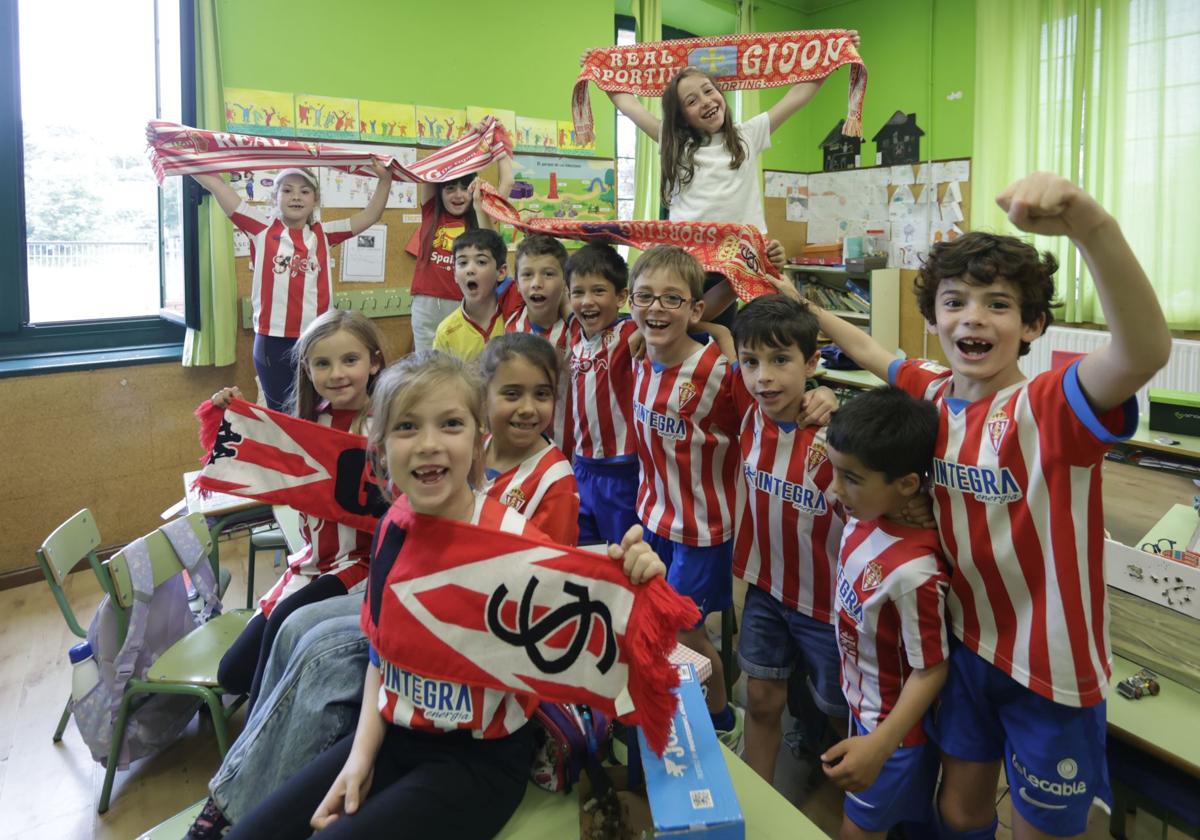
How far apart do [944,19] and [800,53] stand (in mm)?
3848

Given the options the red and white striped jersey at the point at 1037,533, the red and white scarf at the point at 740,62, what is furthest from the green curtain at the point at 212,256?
the red and white striped jersey at the point at 1037,533

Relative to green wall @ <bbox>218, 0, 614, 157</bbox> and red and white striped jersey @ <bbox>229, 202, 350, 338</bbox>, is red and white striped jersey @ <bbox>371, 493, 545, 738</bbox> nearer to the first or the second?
red and white striped jersey @ <bbox>229, 202, 350, 338</bbox>

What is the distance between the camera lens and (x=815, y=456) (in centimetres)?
167

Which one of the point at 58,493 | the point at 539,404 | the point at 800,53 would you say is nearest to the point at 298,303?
the point at 58,493

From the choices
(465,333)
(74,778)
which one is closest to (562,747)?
(465,333)

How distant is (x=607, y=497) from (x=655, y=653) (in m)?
1.17

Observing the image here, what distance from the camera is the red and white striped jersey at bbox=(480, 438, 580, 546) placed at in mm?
1526

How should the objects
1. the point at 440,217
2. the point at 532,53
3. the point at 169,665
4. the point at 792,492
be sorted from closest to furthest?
the point at 792,492 → the point at 169,665 → the point at 440,217 → the point at 532,53

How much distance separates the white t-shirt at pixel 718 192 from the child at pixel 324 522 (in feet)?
3.66

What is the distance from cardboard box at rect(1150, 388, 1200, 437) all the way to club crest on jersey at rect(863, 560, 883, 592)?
2353 mm

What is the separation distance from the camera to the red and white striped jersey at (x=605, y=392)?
88.4 inches

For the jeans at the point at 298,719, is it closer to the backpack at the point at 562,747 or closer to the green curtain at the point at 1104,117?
the backpack at the point at 562,747

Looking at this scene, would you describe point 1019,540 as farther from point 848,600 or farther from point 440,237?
point 440,237

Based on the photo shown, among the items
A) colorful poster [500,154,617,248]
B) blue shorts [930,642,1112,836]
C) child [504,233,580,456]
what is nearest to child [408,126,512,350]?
child [504,233,580,456]
